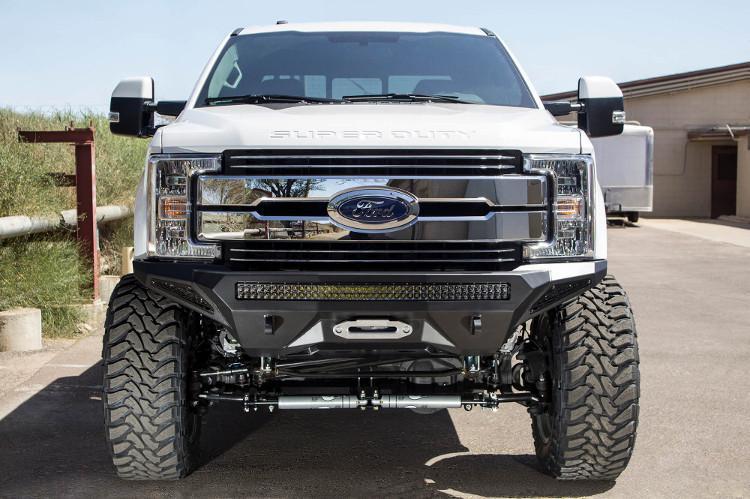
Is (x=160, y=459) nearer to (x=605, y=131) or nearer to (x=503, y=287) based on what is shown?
(x=503, y=287)

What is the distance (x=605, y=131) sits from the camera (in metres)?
5.18

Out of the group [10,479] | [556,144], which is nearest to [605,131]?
[556,144]

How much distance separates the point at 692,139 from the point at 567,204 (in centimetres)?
3001

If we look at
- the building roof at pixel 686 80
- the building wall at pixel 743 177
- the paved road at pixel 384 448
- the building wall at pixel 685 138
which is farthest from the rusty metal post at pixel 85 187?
A: the building wall at pixel 685 138

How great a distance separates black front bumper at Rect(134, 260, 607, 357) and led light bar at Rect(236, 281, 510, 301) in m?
0.02

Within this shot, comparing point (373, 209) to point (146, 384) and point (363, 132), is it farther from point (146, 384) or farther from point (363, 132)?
point (146, 384)

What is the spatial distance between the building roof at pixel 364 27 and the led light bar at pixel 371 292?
2202 mm

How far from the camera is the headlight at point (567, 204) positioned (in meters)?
4.08

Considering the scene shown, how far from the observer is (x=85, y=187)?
29.7 ft

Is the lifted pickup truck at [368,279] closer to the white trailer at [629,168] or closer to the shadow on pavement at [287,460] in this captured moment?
the shadow on pavement at [287,460]

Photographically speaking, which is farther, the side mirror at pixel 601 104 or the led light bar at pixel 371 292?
the side mirror at pixel 601 104

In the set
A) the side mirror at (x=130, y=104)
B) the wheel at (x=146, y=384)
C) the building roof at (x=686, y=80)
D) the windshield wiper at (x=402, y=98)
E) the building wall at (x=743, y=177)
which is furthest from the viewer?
the building roof at (x=686, y=80)

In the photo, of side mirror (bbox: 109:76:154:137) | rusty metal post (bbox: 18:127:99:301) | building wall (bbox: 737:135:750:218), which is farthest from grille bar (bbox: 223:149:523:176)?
building wall (bbox: 737:135:750:218)

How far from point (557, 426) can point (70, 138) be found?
5981mm
